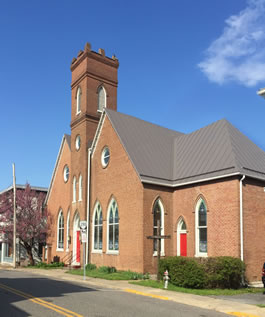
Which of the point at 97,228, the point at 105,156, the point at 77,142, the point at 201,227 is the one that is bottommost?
the point at 97,228

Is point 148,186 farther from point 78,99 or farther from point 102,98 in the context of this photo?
point 78,99

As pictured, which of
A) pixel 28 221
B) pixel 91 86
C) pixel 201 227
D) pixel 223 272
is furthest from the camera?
pixel 28 221

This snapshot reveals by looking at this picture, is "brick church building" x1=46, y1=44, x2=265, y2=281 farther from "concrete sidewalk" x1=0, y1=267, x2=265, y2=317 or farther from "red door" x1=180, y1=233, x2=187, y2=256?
"concrete sidewalk" x1=0, y1=267, x2=265, y2=317

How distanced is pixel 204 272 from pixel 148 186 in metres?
6.94

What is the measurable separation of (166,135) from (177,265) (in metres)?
13.0

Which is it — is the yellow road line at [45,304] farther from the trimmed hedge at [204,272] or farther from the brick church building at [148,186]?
the brick church building at [148,186]

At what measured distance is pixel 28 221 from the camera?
107 ft

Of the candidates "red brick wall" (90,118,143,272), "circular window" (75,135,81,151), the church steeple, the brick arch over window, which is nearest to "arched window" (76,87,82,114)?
the church steeple

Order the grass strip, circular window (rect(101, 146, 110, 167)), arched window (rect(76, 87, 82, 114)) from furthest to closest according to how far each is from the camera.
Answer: arched window (rect(76, 87, 82, 114)) → circular window (rect(101, 146, 110, 167)) → the grass strip

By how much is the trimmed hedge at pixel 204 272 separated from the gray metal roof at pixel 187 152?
490cm

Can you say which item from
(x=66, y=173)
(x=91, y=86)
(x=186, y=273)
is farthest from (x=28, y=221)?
(x=186, y=273)

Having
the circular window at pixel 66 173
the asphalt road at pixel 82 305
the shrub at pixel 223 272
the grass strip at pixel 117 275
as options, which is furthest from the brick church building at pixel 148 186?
the asphalt road at pixel 82 305

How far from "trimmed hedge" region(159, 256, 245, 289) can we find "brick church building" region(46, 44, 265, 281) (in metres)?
1.75

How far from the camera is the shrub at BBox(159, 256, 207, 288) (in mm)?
16516
